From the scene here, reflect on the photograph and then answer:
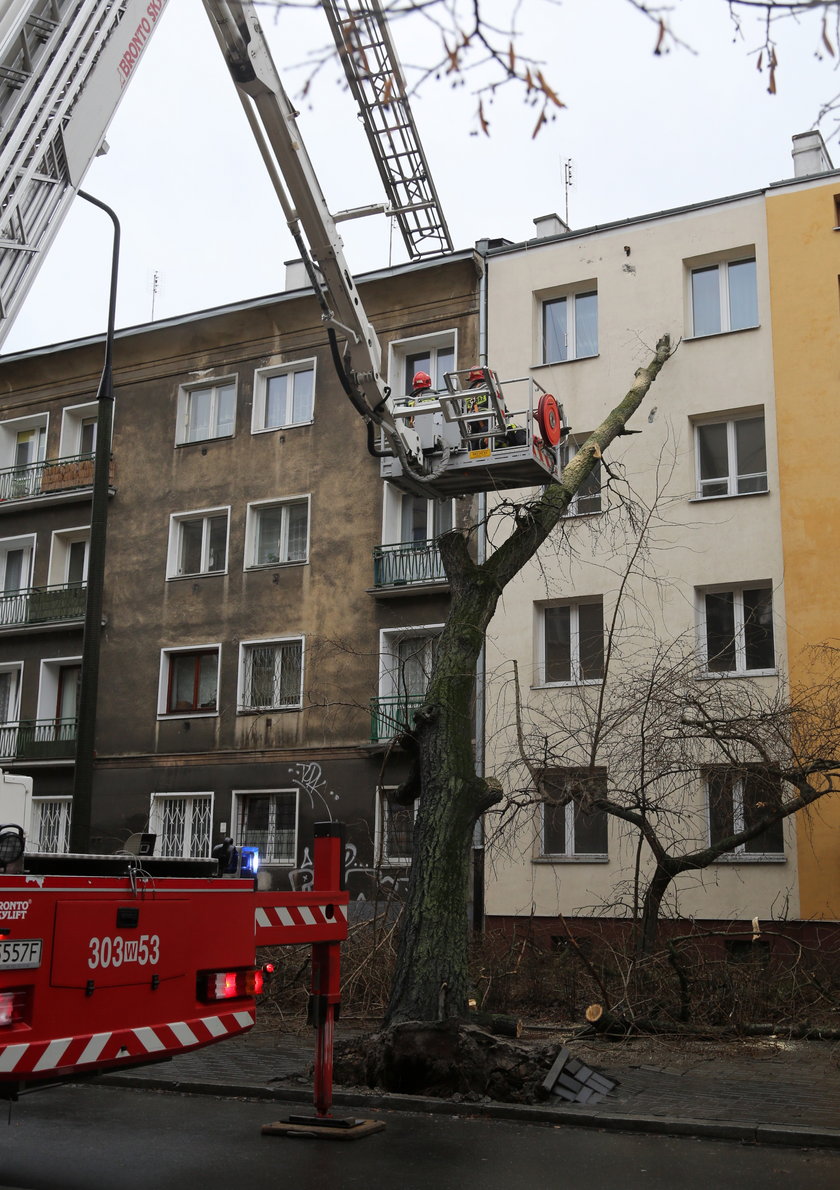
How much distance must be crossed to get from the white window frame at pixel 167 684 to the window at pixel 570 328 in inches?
361

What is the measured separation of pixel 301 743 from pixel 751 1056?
14168mm

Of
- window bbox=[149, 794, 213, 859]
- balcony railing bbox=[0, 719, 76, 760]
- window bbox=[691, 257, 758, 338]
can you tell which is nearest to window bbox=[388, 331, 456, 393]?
window bbox=[691, 257, 758, 338]

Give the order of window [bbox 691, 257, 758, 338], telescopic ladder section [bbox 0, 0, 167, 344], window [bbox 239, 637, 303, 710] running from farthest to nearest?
window [bbox 239, 637, 303, 710] < window [bbox 691, 257, 758, 338] < telescopic ladder section [bbox 0, 0, 167, 344]

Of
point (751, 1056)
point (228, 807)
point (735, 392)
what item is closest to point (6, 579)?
point (228, 807)

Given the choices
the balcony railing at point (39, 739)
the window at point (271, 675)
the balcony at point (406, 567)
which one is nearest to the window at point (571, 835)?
the balcony at point (406, 567)

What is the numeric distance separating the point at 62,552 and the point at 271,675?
691cm

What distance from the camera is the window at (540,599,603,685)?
22.7 m

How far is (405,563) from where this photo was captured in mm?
24344

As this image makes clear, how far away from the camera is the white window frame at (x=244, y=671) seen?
25.0 m

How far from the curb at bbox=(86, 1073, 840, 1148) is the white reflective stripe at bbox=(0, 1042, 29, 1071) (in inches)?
113

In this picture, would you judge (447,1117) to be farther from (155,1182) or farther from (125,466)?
(125,466)

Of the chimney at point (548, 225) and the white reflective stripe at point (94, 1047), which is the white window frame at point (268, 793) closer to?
the chimney at point (548, 225)

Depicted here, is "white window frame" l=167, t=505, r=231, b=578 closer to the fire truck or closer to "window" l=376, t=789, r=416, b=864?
"window" l=376, t=789, r=416, b=864

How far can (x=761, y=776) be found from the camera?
15039mm
